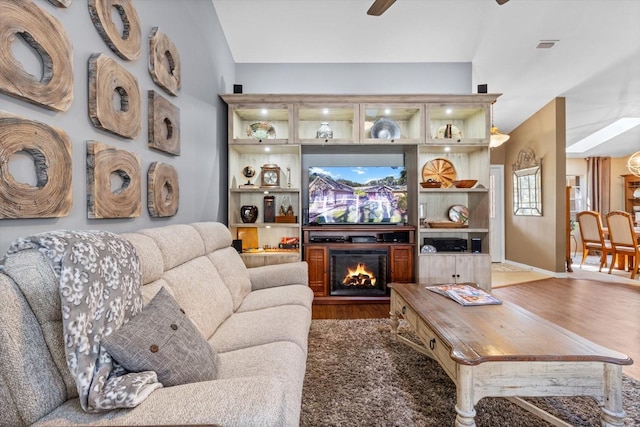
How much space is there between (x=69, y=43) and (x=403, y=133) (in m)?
3.66

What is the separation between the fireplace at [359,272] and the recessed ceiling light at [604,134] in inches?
248

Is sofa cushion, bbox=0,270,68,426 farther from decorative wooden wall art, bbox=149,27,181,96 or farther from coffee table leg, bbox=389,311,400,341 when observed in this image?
coffee table leg, bbox=389,311,400,341

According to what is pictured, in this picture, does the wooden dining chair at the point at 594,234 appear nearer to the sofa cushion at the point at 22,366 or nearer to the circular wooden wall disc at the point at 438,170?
the circular wooden wall disc at the point at 438,170

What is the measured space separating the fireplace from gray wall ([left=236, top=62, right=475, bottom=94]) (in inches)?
82.1

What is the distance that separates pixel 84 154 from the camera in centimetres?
155

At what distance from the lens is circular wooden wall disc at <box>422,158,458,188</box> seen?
14.1 ft

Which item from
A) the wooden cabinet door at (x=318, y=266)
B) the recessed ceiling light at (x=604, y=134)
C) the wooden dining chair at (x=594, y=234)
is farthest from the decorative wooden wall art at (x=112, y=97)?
the recessed ceiling light at (x=604, y=134)

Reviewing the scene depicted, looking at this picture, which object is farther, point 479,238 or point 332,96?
point 479,238

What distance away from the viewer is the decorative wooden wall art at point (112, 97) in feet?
5.14

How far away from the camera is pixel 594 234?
619cm

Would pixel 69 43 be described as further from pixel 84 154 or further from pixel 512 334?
pixel 512 334

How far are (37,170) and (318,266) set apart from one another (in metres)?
2.99

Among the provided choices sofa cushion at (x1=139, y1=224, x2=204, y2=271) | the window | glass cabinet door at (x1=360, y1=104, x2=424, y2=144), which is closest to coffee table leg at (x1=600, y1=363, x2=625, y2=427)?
sofa cushion at (x1=139, y1=224, x2=204, y2=271)

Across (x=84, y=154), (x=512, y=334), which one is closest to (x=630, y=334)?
(x=512, y=334)
